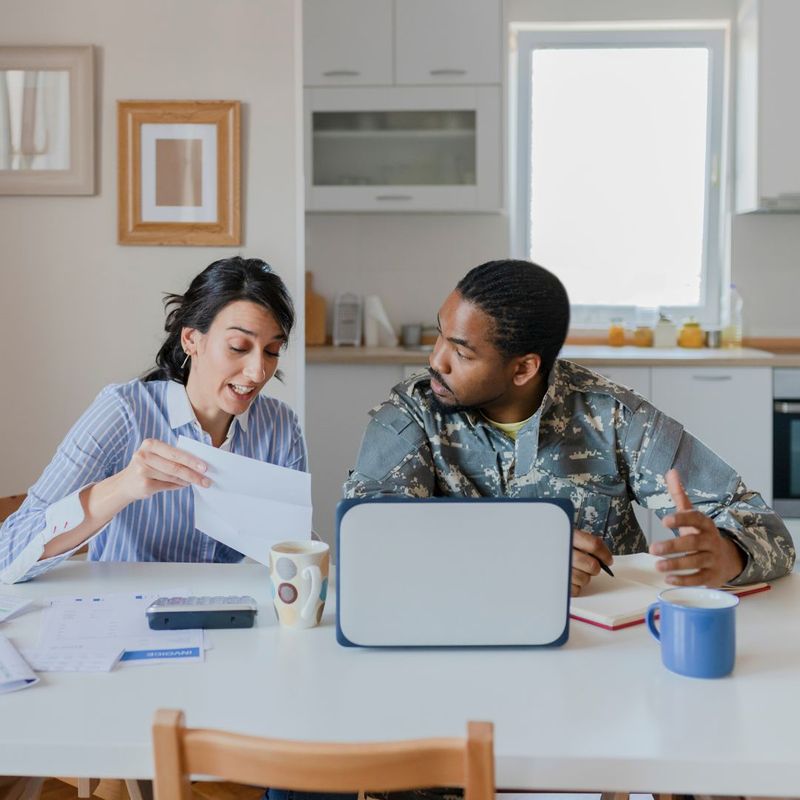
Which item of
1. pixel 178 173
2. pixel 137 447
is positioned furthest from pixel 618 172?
pixel 137 447

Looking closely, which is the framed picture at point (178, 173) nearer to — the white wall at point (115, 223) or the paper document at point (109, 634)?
the white wall at point (115, 223)

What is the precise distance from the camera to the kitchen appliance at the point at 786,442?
3.76m

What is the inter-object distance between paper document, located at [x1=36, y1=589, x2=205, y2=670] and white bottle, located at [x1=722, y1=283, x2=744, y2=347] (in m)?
3.36

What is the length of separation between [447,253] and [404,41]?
0.88 metres

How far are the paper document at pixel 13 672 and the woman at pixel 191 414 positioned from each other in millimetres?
462

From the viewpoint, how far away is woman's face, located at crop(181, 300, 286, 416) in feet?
6.02

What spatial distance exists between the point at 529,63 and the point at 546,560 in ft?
11.8

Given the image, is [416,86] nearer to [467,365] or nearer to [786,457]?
[786,457]

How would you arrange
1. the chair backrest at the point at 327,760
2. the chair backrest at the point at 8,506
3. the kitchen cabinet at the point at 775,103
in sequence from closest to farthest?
the chair backrest at the point at 327,760 < the chair backrest at the point at 8,506 < the kitchen cabinet at the point at 775,103

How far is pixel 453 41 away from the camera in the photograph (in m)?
4.07

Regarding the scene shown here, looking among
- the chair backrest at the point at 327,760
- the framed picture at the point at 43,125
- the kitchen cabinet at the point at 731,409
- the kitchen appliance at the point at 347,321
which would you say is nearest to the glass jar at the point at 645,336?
the kitchen cabinet at the point at 731,409

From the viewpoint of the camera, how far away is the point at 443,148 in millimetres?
4164

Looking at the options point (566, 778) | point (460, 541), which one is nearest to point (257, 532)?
point (460, 541)

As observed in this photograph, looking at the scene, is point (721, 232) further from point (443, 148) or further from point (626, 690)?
point (626, 690)
